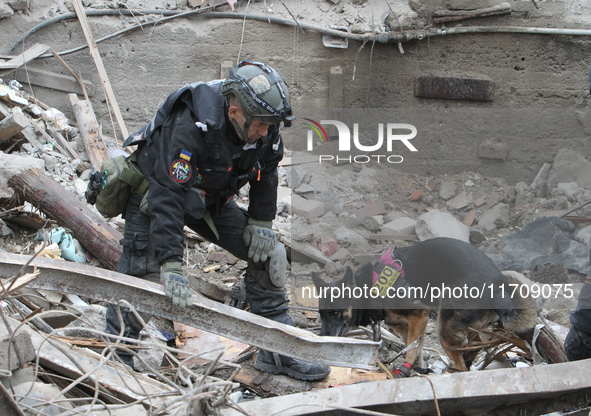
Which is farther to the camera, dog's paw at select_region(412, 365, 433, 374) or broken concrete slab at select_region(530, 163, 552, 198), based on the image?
broken concrete slab at select_region(530, 163, 552, 198)

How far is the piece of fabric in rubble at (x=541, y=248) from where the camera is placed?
493 cm

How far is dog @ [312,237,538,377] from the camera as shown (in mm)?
3822

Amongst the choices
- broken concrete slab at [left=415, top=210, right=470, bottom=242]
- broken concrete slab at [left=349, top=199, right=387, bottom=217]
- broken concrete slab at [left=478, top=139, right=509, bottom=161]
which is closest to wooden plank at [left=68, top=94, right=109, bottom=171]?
broken concrete slab at [left=349, top=199, right=387, bottom=217]

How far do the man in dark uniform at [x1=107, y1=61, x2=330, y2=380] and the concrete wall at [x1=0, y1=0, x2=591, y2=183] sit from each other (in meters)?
3.93

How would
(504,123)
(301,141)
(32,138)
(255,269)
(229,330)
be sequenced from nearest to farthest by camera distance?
(229,330) < (255,269) < (32,138) < (504,123) < (301,141)

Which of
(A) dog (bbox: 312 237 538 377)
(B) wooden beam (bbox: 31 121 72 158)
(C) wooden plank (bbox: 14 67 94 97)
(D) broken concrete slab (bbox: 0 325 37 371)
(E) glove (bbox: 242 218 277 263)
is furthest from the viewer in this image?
(C) wooden plank (bbox: 14 67 94 97)

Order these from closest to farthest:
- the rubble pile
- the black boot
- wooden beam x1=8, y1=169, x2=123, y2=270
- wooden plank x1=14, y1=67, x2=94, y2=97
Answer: the black boot, wooden beam x1=8, y1=169, x2=123, y2=270, the rubble pile, wooden plank x1=14, y1=67, x2=94, y2=97

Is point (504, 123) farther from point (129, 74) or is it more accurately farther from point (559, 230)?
point (129, 74)

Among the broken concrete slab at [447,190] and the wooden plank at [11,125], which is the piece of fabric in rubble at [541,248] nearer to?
the broken concrete slab at [447,190]

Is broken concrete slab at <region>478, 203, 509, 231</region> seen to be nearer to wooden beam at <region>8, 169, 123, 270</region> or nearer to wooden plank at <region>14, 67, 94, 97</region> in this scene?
wooden beam at <region>8, 169, 123, 270</region>

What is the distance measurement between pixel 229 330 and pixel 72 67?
5.77 m

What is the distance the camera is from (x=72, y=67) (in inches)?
283

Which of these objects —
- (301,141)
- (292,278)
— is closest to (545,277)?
(292,278)

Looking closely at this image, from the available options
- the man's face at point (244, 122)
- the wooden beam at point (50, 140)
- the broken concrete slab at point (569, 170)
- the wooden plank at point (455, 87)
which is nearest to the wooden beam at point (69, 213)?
the wooden beam at point (50, 140)
